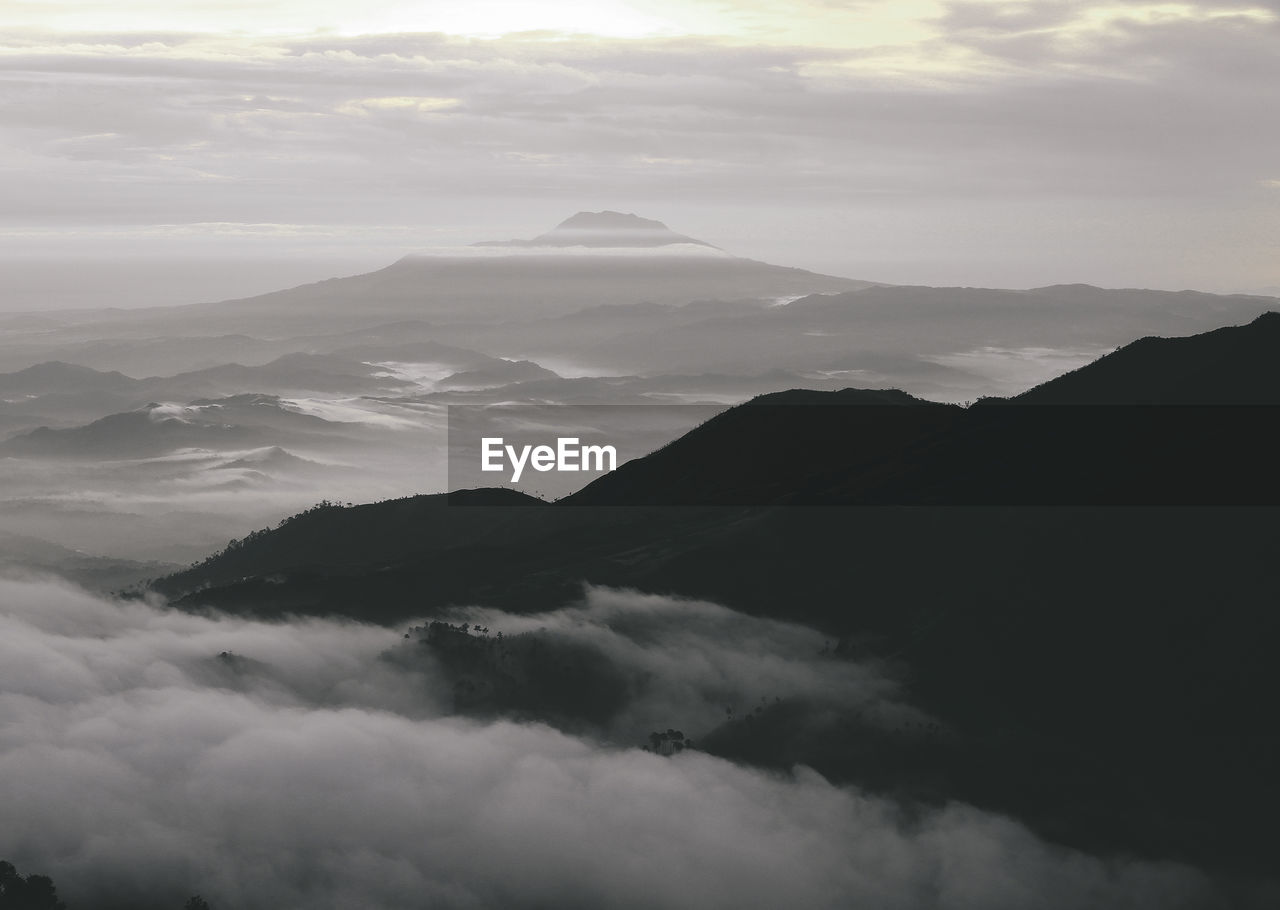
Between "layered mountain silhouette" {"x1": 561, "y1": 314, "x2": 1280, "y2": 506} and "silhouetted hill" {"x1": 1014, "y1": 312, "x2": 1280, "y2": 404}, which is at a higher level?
"silhouetted hill" {"x1": 1014, "y1": 312, "x2": 1280, "y2": 404}

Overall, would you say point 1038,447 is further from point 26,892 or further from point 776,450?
point 26,892

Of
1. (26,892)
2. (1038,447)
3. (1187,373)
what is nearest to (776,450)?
(1038,447)

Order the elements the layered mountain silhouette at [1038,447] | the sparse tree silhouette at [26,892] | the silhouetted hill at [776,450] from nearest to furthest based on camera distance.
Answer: the sparse tree silhouette at [26,892] → the layered mountain silhouette at [1038,447] → the silhouetted hill at [776,450]

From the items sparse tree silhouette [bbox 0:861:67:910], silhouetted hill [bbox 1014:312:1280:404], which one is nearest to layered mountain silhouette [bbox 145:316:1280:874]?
silhouetted hill [bbox 1014:312:1280:404]

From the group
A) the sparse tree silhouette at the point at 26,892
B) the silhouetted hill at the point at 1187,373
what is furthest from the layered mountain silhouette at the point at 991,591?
the sparse tree silhouette at the point at 26,892

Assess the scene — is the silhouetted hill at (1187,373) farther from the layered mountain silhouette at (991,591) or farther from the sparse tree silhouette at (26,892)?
the sparse tree silhouette at (26,892)

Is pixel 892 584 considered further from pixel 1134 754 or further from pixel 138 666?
pixel 138 666

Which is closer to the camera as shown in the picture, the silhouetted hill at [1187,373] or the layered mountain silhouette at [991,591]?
the layered mountain silhouette at [991,591]

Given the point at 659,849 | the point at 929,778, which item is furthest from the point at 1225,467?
the point at 659,849

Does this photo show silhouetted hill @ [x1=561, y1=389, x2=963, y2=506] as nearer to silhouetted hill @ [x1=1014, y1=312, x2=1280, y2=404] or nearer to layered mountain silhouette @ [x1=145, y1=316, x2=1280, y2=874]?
layered mountain silhouette @ [x1=145, y1=316, x2=1280, y2=874]
